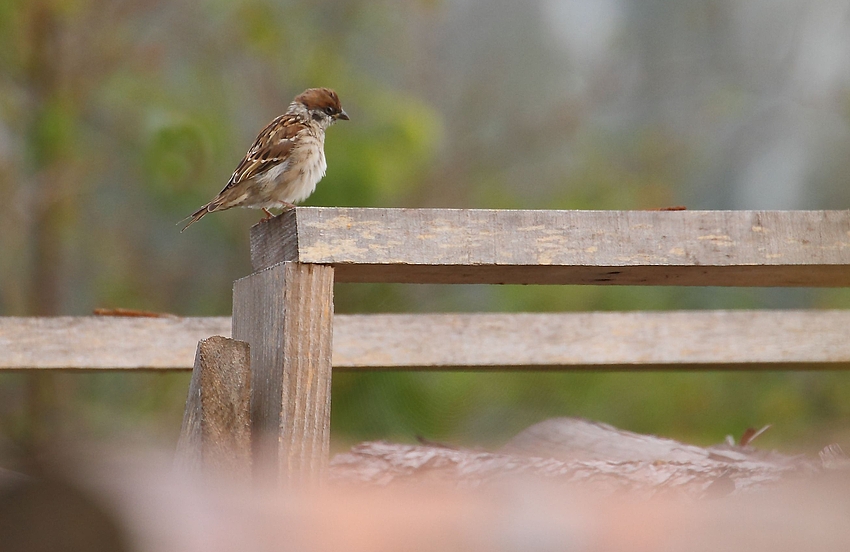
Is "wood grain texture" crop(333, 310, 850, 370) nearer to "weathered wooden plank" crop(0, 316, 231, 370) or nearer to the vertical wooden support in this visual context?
"weathered wooden plank" crop(0, 316, 231, 370)

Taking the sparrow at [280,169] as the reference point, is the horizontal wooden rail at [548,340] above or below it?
below

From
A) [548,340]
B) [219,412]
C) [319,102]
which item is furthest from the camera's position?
[319,102]

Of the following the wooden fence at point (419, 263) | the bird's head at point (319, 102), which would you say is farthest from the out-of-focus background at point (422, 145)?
the wooden fence at point (419, 263)

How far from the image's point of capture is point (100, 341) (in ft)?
7.32

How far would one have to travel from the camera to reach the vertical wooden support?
1225 millimetres

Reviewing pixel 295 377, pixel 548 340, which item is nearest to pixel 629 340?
pixel 548 340

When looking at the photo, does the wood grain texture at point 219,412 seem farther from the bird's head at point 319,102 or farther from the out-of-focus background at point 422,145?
the out-of-focus background at point 422,145

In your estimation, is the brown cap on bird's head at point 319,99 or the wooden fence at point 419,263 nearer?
the wooden fence at point 419,263

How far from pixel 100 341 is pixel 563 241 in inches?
50.5

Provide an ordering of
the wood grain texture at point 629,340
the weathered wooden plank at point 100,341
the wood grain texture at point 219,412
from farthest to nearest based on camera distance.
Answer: the wood grain texture at point 629,340
the weathered wooden plank at point 100,341
the wood grain texture at point 219,412

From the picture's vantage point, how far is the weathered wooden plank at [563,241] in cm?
128

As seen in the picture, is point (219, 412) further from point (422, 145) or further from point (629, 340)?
point (422, 145)

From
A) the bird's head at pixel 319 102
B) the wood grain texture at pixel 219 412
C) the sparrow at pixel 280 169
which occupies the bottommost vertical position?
the wood grain texture at pixel 219 412

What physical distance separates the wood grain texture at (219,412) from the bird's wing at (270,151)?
1774mm
